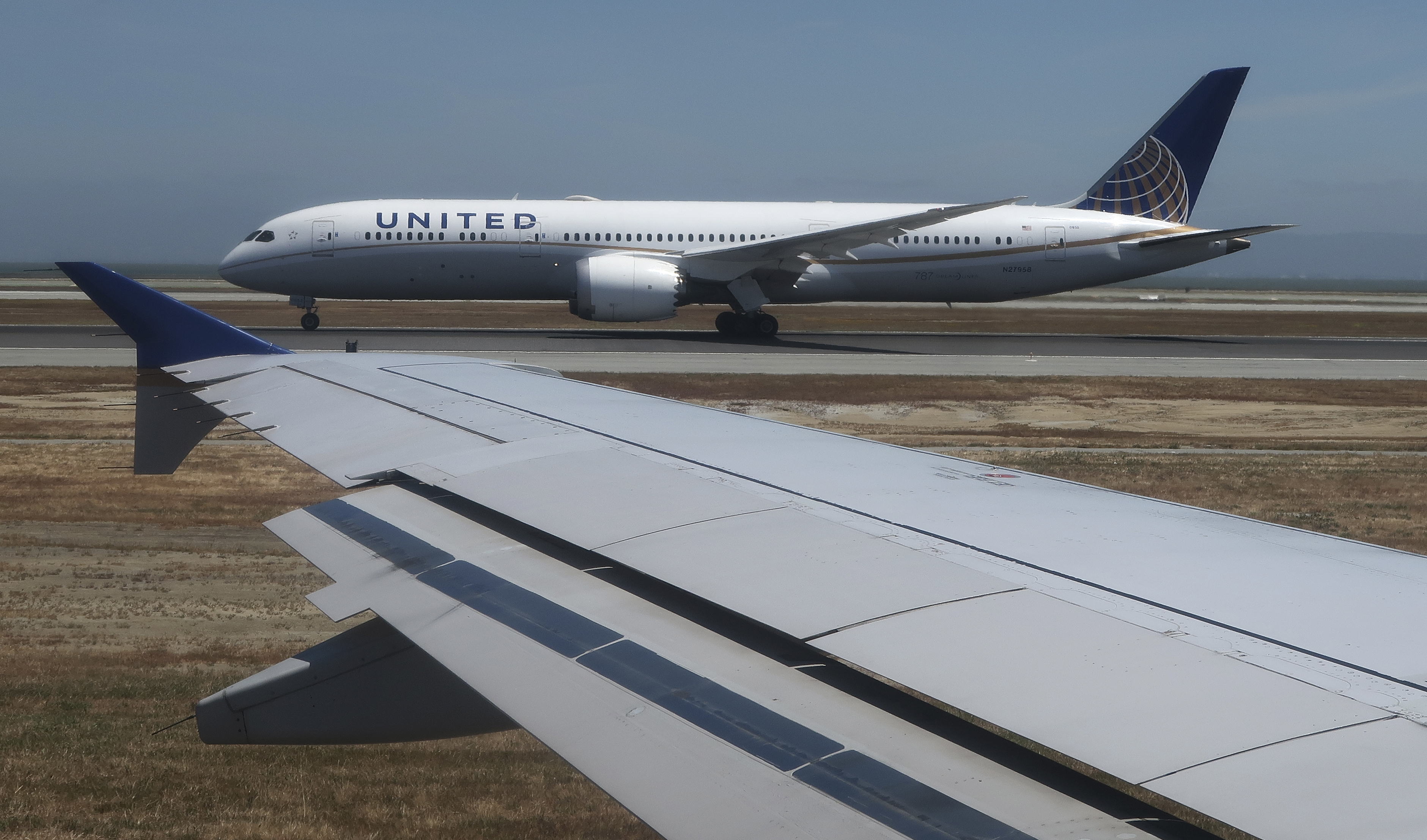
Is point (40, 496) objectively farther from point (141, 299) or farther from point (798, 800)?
point (798, 800)

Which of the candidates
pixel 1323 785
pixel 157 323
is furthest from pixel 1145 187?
pixel 1323 785

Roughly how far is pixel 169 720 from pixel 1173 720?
471 centimetres

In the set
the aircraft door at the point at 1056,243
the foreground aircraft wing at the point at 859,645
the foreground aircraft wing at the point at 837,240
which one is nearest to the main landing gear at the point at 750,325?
the foreground aircraft wing at the point at 837,240

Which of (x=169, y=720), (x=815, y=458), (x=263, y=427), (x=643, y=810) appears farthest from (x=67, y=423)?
(x=643, y=810)

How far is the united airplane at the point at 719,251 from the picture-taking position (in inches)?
1054

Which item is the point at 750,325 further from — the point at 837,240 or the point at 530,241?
the point at 530,241

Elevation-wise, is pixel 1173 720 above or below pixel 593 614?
above

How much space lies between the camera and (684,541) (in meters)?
2.55

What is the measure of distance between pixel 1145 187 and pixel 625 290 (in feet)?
48.5

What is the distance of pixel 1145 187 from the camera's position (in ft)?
99.3

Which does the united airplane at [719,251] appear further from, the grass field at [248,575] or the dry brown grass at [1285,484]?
the dry brown grass at [1285,484]

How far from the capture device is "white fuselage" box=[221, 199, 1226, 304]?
1065 inches

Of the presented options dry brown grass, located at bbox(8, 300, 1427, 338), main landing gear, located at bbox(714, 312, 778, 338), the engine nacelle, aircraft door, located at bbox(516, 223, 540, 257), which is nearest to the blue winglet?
the engine nacelle

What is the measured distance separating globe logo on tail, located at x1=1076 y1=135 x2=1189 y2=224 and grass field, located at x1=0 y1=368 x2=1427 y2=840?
13.0 metres
